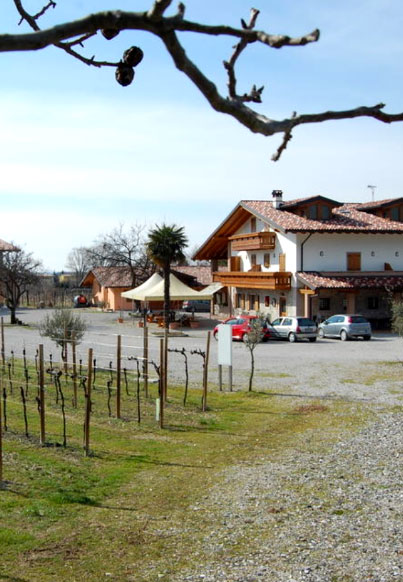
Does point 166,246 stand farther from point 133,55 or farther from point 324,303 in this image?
point 133,55

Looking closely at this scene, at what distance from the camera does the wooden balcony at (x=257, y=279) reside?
3984 cm

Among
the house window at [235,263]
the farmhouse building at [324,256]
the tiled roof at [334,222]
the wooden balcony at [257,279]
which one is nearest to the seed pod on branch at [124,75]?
the farmhouse building at [324,256]

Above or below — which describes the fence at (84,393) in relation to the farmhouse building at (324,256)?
below

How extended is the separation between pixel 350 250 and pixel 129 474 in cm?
3319

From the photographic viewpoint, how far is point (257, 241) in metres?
43.0

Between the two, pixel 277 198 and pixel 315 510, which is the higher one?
pixel 277 198

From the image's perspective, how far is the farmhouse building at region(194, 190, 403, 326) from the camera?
128 ft

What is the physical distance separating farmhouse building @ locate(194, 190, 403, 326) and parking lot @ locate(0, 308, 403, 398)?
3.65 meters

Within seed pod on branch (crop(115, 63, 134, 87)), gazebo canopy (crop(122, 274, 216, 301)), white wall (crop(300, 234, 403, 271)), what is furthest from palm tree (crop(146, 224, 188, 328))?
seed pod on branch (crop(115, 63, 134, 87))

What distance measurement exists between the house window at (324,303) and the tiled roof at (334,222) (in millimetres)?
4015

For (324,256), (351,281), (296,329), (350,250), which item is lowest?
(296,329)

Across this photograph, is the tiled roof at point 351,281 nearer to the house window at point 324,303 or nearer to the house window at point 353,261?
the house window at point 353,261

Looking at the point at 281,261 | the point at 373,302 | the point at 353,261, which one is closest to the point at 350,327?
the point at 373,302

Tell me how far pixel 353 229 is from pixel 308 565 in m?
35.1
